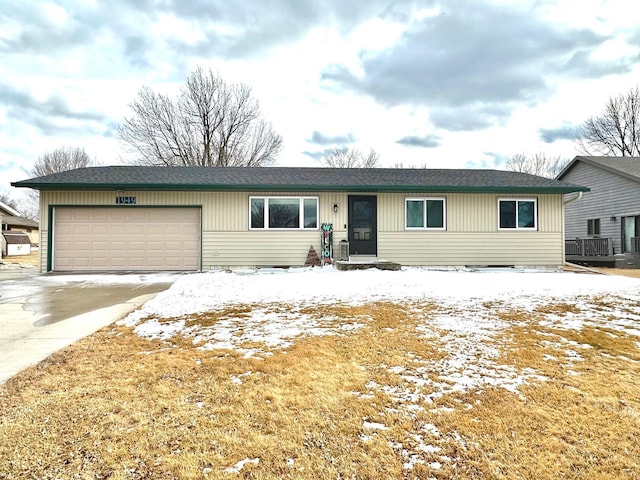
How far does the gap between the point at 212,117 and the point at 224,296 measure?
21.3 metres

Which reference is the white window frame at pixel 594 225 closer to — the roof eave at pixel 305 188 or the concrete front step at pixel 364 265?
the roof eave at pixel 305 188

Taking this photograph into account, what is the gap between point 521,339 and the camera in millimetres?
3887

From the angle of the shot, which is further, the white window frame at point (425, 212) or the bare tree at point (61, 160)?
the bare tree at point (61, 160)

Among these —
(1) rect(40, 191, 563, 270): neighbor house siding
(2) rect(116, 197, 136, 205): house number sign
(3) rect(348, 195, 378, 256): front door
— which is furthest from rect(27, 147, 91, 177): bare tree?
(3) rect(348, 195, 378, 256): front door

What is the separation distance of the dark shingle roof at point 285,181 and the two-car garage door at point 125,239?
862 mm

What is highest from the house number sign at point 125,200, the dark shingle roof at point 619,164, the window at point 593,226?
the dark shingle roof at point 619,164

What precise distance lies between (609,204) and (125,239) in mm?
20696

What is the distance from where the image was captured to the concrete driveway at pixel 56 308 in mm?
3660

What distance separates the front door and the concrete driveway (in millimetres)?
5689

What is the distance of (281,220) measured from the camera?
11266mm

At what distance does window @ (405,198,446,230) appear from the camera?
1150 centimetres

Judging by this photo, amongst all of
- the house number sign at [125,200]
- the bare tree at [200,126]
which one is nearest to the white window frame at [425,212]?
the house number sign at [125,200]

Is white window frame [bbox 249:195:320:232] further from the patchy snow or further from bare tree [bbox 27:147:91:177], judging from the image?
bare tree [bbox 27:147:91:177]

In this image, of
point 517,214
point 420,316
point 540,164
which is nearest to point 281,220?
point 420,316
